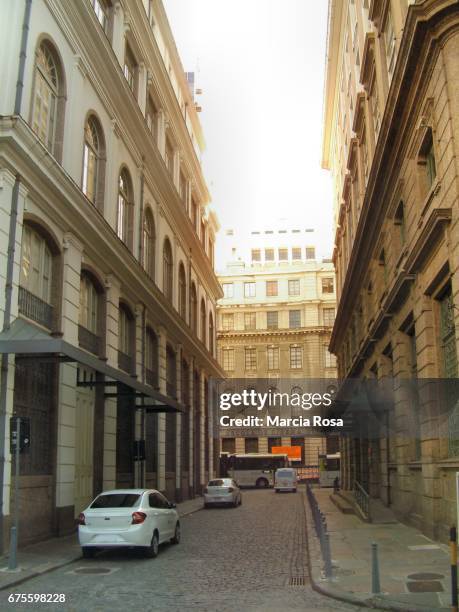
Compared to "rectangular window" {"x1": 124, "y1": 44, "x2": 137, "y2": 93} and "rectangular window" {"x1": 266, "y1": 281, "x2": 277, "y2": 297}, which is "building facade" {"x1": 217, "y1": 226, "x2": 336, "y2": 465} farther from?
"rectangular window" {"x1": 124, "y1": 44, "x2": 137, "y2": 93}

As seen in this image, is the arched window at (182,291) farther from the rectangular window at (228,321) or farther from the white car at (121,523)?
the rectangular window at (228,321)

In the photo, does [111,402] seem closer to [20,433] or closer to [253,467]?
[20,433]

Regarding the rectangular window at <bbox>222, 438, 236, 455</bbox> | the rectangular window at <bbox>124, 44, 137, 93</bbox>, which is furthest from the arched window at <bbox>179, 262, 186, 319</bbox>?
the rectangular window at <bbox>222, 438, 236, 455</bbox>

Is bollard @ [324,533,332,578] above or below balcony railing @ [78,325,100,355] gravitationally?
below

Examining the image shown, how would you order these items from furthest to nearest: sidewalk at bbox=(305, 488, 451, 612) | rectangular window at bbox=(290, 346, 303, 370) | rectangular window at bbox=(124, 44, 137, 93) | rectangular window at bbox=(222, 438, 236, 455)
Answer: rectangular window at bbox=(290, 346, 303, 370)
rectangular window at bbox=(222, 438, 236, 455)
rectangular window at bbox=(124, 44, 137, 93)
sidewalk at bbox=(305, 488, 451, 612)

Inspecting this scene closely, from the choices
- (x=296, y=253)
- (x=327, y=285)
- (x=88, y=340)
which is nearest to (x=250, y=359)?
(x=327, y=285)

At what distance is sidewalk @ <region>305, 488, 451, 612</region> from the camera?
391 inches

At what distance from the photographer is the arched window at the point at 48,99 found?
736 inches

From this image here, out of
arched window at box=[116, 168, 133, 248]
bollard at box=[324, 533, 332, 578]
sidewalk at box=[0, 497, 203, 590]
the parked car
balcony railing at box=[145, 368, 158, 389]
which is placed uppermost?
arched window at box=[116, 168, 133, 248]

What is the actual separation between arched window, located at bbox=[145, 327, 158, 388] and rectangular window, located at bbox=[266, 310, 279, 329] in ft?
158

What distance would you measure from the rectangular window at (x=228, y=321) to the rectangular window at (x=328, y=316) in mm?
11071

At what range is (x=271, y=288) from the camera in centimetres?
8212

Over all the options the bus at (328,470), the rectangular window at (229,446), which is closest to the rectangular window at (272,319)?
the rectangular window at (229,446)

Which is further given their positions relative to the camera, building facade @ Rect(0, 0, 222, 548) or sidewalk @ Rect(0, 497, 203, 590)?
building facade @ Rect(0, 0, 222, 548)
